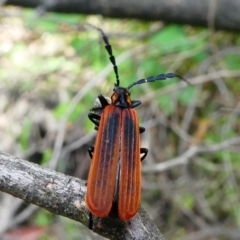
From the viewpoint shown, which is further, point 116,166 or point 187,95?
point 187,95

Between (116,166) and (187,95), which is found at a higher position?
(187,95)

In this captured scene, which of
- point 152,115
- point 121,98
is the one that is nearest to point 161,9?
point 152,115

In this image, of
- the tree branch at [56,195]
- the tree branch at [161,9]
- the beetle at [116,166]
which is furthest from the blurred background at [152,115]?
the tree branch at [56,195]

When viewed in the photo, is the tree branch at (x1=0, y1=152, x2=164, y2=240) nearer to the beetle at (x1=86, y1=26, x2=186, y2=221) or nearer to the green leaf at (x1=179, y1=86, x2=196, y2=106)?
the beetle at (x1=86, y1=26, x2=186, y2=221)

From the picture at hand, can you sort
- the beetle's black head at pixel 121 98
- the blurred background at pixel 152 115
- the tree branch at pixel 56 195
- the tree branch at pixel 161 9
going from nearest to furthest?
the tree branch at pixel 56 195 → the beetle's black head at pixel 121 98 → the tree branch at pixel 161 9 → the blurred background at pixel 152 115

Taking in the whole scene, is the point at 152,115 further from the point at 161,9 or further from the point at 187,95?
the point at 161,9

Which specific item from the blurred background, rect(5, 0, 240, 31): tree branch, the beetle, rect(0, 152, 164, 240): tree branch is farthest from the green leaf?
rect(0, 152, 164, 240): tree branch

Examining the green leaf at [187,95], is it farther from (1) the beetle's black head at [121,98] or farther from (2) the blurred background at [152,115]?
(1) the beetle's black head at [121,98]
